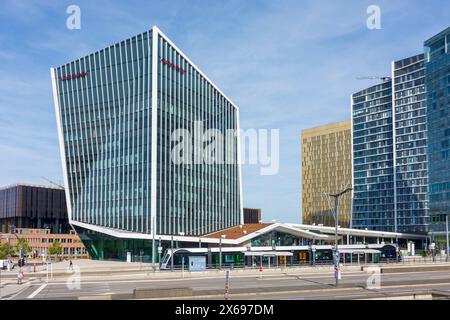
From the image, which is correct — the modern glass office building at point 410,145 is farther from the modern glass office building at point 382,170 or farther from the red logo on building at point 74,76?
the red logo on building at point 74,76

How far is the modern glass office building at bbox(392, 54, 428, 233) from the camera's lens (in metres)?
181

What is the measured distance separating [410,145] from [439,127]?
4456cm

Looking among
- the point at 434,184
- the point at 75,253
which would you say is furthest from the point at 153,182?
the point at 434,184

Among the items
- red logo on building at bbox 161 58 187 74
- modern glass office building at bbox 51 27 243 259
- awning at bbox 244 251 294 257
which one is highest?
red logo on building at bbox 161 58 187 74

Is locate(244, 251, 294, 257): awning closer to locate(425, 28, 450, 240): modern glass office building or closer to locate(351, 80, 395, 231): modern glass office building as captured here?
locate(425, 28, 450, 240): modern glass office building

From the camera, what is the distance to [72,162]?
105375 mm

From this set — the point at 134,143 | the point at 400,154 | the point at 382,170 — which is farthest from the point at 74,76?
the point at 382,170

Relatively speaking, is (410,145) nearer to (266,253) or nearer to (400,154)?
(400,154)

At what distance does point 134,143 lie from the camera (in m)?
94.4

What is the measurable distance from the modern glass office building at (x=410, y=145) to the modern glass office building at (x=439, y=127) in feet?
118

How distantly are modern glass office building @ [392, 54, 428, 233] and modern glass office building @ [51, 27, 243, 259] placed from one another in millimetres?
95422

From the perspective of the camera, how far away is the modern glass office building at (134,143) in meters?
92.5

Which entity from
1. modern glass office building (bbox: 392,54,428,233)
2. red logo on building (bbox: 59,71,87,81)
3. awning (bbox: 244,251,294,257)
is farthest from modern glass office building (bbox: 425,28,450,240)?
red logo on building (bbox: 59,71,87,81)

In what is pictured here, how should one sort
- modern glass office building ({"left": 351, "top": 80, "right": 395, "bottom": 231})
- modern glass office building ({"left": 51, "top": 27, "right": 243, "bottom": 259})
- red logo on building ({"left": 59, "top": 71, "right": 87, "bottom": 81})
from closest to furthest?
A: modern glass office building ({"left": 51, "top": 27, "right": 243, "bottom": 259}) → red logo on building ({"left": 59, "top": 71, "right": 87, "bottom": 81}) → modern glass office building ({"left": 351, "top": 80, "right": 395, "bottom": 231})
